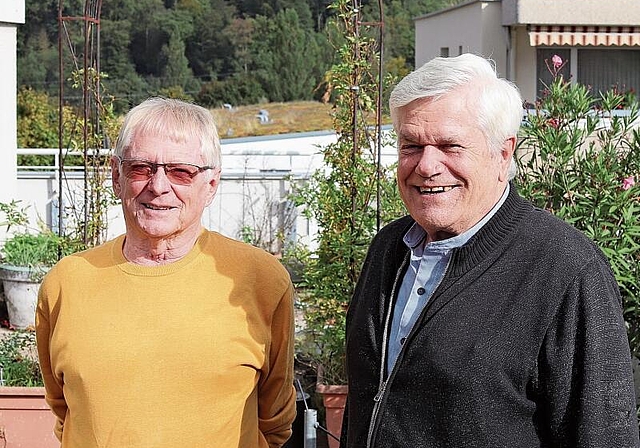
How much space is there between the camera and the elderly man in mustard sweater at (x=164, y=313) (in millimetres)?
2314

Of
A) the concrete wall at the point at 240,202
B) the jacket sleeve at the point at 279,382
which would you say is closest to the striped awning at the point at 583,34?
the concrete wall at the point at 240,202

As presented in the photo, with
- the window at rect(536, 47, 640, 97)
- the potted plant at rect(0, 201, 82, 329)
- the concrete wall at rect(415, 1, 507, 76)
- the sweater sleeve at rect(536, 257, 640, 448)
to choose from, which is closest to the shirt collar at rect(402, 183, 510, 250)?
the sweater sleeve at rect(536, 257, 640, 448)

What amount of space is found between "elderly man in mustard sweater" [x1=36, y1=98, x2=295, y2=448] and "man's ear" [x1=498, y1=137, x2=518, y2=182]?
686mm

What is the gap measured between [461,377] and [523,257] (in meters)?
0.27

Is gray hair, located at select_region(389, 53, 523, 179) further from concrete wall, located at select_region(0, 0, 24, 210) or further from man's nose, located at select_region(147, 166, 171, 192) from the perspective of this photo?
concrete wall, located at select_region(0, 0, 24, 210)

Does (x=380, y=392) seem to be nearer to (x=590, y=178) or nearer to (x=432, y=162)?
(x=432, y=162)

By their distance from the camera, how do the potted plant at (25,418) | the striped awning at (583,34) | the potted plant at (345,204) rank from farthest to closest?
the striped awning at (583,34)
the potted plant at (345,204)
the potted plant at (25,418)

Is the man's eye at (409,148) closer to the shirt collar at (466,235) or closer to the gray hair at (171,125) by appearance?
the shirt collar at (466,235)

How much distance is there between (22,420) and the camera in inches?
174

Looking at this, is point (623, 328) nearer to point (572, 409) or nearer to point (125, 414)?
point (572, 409)

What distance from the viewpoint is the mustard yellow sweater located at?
91.0 inches

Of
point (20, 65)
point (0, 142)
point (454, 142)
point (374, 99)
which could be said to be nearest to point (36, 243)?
point (0, 142)

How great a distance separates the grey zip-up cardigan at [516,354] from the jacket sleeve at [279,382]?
1.39 feet

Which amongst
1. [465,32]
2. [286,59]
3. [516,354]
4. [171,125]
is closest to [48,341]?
[171,125]
